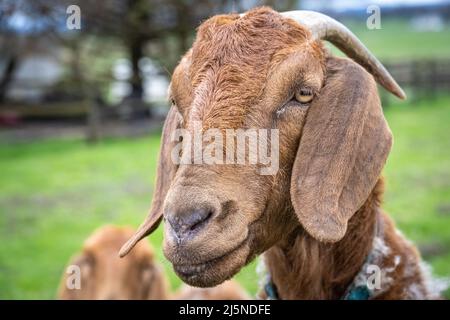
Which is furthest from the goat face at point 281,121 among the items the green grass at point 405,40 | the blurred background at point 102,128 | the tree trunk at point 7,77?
the green grass at point 405,40

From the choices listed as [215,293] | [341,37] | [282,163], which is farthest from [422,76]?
[282,163]

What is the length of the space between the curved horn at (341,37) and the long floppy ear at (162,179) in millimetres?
844

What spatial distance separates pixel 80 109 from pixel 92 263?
Answer: 713 inches

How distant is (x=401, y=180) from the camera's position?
13273 millimetres

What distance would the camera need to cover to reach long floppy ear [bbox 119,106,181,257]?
3.61 metres

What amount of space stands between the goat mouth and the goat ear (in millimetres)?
479

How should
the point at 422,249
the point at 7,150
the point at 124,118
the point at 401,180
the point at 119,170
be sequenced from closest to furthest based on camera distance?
the point at 422,249, the point at 401,180, the point at 119,170, the point at 7,150, the point at 124,118

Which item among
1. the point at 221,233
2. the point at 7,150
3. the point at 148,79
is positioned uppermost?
the point at 221,233

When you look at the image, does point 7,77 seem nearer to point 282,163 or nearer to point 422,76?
point 422,76

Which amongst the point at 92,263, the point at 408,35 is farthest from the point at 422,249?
the point at 408,35

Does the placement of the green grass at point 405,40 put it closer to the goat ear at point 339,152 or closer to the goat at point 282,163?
the goat at point 282,163

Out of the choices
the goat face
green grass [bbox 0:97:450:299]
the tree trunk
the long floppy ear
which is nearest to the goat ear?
the goat face

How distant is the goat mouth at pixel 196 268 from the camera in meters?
2.82
